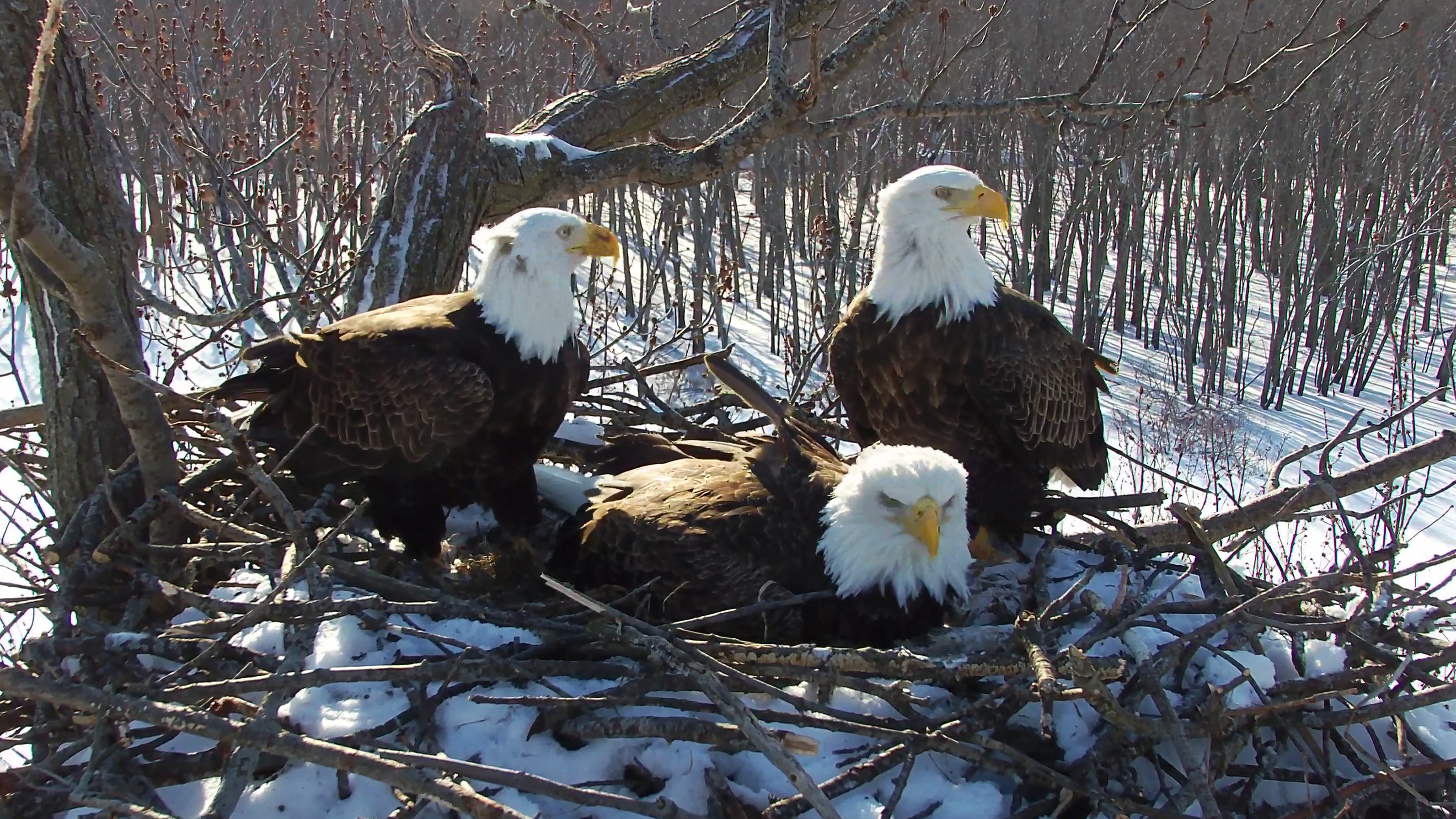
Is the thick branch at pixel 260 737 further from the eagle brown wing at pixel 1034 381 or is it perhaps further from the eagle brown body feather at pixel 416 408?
the eagle brown wing at pixel 1034 381

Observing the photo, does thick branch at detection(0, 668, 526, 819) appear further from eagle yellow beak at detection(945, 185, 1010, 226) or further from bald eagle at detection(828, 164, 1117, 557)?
eagle yellow beak at detection(945, 185, 1010, 226)

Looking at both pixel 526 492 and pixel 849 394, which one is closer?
pixel 526 492

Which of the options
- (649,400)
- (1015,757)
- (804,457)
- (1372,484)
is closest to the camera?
(1015,757)

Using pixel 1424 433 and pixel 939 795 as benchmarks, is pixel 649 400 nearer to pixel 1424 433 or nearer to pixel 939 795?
pixel 939 795

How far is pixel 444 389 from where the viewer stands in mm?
3758

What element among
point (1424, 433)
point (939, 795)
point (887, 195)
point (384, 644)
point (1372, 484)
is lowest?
point (1424, 433)

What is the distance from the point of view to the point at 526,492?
418 centimetres

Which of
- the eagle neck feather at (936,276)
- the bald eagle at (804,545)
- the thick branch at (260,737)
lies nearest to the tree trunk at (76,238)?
the thick branch at (260,737)

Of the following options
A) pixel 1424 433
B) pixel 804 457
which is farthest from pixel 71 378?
pixel 1424 433

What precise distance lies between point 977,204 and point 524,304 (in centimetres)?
178

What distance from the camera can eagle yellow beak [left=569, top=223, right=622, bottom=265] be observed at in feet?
13.2

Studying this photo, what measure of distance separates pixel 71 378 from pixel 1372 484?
4.12 meters

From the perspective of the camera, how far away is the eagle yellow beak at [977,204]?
420 cm

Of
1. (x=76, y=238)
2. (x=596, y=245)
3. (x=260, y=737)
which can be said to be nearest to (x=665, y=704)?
(x=260, y=737)
